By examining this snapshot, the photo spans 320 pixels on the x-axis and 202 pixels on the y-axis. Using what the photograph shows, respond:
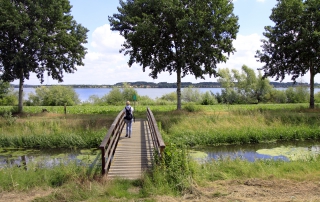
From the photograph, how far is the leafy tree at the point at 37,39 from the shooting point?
21203 mm

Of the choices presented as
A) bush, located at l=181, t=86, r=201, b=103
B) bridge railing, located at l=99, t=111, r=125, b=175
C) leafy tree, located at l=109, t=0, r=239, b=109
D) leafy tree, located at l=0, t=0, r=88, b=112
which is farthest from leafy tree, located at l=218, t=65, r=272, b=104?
bridge railing, located at l=99, t=111, r=125, b=175

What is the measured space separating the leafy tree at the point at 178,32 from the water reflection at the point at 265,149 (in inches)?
334

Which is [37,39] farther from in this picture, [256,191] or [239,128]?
[256,191]

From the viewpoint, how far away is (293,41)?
24.4m

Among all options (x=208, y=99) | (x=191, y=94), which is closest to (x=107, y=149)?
(x=208, y=99)

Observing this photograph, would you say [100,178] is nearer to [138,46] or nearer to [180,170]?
[180,170]

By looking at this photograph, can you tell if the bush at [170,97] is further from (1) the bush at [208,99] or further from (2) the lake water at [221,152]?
(2) the lake water at [221,152]

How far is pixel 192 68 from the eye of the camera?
920 inches

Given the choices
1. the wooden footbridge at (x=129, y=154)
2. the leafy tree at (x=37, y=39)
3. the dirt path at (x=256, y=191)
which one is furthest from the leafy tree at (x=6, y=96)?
the dirt path at (x=256, y=191)

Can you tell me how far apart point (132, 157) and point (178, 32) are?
14.6 metres

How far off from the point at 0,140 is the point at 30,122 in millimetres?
2691

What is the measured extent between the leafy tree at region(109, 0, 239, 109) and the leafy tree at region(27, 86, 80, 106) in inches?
801

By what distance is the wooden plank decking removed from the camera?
9172 millimetres

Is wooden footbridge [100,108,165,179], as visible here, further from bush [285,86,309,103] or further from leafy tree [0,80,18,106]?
bush [285,86,309,103]
